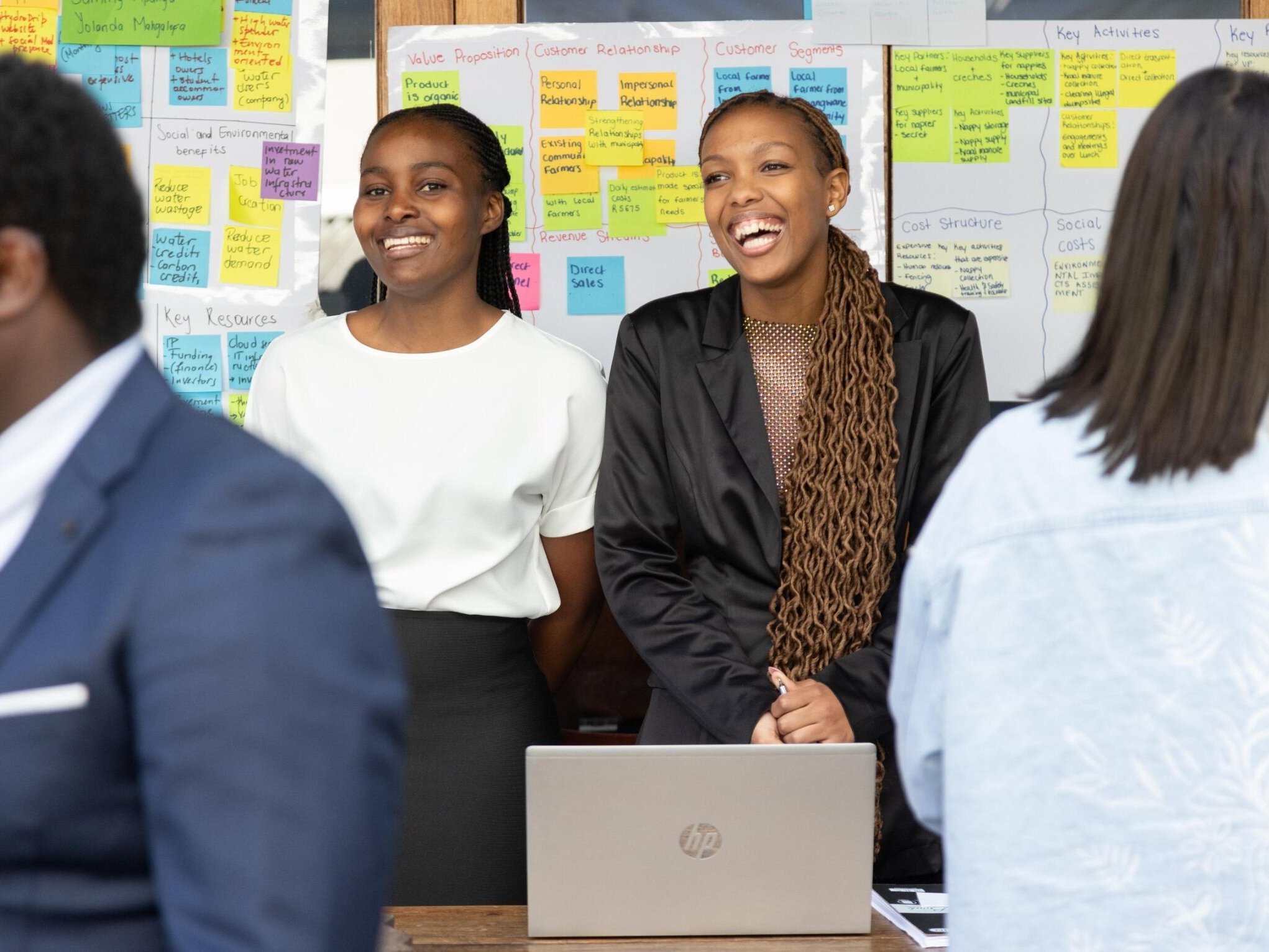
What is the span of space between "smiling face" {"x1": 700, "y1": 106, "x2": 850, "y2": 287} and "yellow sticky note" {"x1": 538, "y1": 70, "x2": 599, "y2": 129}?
865 millimetres

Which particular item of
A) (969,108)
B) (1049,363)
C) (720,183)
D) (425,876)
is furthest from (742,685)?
(969,108)

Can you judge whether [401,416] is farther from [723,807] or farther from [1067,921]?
[1067,921]

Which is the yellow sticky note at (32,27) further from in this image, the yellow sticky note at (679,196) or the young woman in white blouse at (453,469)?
the yellow sticky note at (679,196)

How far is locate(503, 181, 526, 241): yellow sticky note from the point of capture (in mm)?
3262

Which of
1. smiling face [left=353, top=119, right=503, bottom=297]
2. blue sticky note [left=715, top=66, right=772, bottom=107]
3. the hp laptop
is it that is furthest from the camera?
blue sticky note [left=715, top=66, right=772, bottom=107]

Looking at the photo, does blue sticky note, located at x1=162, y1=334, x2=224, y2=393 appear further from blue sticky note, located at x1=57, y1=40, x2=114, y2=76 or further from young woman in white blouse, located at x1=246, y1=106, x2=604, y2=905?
young woman in white blouse, located at x1=246, y1=106, x2=604, y2=905

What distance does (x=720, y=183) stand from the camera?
2.48 meters

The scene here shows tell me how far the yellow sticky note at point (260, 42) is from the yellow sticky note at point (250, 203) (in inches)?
9.9

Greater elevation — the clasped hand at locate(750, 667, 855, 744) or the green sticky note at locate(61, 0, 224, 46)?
the green sticky note at locate(61, 0, 224, 46)

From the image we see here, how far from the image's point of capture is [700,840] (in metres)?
1.62

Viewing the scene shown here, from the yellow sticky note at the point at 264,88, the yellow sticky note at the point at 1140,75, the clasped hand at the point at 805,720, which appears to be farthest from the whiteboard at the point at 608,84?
the clasped hand at the point at 805,720

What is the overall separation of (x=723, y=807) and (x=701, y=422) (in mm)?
905

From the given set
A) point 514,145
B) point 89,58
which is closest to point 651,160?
point 514,145

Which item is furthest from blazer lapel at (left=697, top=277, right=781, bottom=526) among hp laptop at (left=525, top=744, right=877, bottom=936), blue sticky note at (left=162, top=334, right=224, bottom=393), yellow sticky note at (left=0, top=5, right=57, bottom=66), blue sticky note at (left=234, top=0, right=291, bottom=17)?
yellow sticky note at (left=0, top=5, right=57, bottom=66)
